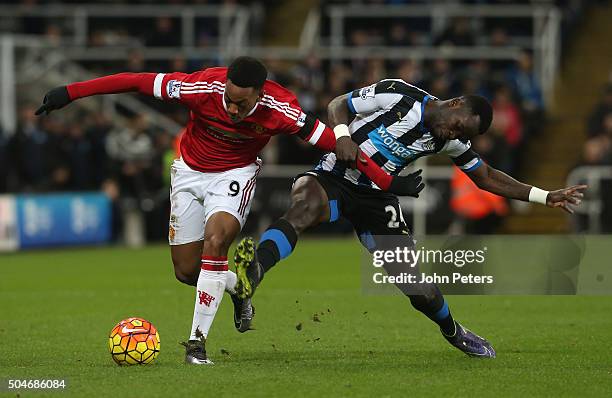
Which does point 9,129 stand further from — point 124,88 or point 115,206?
point 124,88

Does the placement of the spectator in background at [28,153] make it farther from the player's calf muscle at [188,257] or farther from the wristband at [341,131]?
the wristband at [341,131]

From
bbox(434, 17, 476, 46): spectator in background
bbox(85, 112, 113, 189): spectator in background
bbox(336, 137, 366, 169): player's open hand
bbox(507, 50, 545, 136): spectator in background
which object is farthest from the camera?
bbox(434, 17, 476, 46): spectator in background

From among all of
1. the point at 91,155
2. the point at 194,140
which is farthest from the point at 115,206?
the point at 194,140

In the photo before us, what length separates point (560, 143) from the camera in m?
24.9

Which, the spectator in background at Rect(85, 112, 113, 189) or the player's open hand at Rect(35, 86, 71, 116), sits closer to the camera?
the player's open hand at Rect(35, 86, 71, 116)

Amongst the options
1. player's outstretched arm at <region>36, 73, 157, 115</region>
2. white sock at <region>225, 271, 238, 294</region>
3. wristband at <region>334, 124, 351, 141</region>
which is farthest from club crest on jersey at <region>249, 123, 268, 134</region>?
white sock at <region>225, 271, 238, 294</region>

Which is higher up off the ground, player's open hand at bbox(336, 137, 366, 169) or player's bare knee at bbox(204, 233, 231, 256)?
player's open hand at bbox(336, 137, 366, 169)

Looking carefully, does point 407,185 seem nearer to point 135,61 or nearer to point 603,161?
point 603,161

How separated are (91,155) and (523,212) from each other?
8.25m

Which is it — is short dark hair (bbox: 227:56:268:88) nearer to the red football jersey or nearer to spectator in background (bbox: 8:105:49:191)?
the red football jersey

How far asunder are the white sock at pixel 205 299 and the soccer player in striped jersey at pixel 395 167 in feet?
2.31

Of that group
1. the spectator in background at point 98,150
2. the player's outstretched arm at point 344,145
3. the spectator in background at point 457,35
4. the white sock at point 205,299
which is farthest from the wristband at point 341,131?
the spectator in background at point 457,35

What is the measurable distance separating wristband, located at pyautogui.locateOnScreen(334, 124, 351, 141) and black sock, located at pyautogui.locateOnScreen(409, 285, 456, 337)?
4.60ft

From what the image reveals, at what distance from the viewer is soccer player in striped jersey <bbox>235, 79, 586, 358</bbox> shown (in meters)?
8.92
